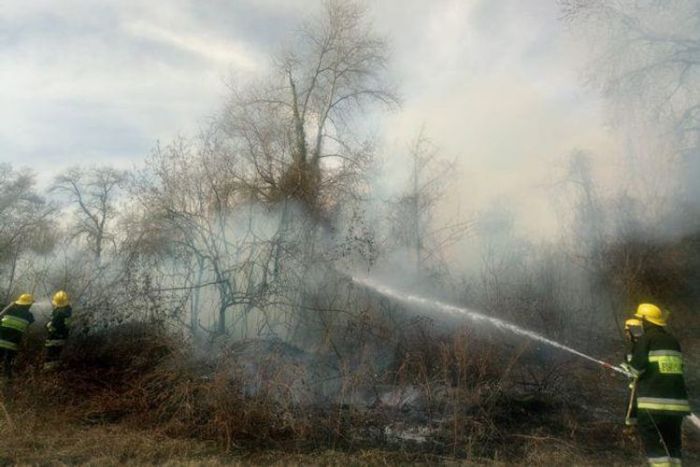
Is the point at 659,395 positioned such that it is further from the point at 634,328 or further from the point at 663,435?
the point at 634,328

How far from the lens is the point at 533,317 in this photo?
1119cm

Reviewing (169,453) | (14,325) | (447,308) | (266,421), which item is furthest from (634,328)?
(14,325)

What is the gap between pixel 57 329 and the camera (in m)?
8.83

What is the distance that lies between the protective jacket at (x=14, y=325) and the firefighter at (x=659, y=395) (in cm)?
978

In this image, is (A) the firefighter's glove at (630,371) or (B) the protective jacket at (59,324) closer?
(A) the firefighter's glove at (630,371)

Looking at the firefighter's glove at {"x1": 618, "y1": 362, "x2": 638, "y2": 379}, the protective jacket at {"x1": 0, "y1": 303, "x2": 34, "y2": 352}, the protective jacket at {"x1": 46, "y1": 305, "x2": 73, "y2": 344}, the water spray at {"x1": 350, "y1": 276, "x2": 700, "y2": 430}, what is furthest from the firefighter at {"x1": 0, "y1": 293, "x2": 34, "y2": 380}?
the firefighter's glove at {"x1": 618, "y1": 362, "x2": 638, "y2": 379}

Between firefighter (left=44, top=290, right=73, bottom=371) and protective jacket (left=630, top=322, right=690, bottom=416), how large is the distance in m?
8.95

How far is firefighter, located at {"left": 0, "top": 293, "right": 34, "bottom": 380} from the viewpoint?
8.73 meters

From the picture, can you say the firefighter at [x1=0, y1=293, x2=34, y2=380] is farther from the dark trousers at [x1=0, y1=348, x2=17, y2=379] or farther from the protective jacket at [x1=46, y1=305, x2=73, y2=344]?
the protective jacket at [x1=46, y1=305, x2=73, y2=344]

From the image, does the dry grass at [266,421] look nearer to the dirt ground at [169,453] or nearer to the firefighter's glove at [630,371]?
the dirt ground at [169,453]

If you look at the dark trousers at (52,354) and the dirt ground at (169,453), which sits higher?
the dark trousers at (52,354)

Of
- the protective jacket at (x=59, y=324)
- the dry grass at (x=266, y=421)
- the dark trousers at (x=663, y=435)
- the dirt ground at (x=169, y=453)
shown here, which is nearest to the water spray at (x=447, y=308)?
the dry grass at (x=266, y=421)

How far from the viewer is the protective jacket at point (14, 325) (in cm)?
876

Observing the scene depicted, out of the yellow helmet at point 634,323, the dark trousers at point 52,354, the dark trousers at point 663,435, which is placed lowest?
the dark trousers at point 663,435
